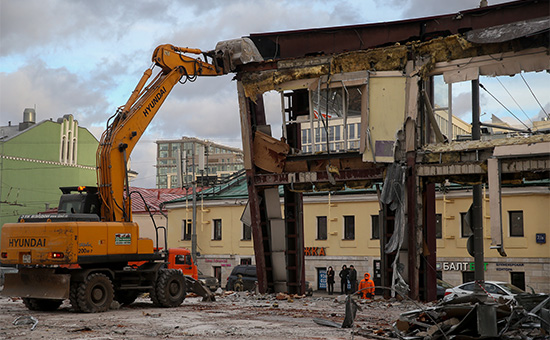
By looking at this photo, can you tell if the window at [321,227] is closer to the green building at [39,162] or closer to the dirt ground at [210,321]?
the dirt ground at [210,321]

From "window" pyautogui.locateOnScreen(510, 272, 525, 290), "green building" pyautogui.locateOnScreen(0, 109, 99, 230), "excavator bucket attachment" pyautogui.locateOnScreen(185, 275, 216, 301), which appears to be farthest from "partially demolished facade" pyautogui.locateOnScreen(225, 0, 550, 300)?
"green building" pyautogui.locateOnScreen(0, 109, 99, 230)

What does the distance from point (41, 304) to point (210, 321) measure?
20.0 feet

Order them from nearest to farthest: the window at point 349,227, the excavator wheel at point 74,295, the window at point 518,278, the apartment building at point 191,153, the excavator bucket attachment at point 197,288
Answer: the excavator wheel at point 74,295, the excavator bucket attachment at point 197,288, the window at point 518,278, the window at point 349,227, the apartment building at point 191,153

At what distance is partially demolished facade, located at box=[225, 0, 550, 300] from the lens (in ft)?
63.3

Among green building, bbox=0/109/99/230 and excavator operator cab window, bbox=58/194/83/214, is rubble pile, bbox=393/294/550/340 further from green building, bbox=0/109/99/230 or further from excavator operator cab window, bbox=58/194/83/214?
green building, bbox=0/109/99/230

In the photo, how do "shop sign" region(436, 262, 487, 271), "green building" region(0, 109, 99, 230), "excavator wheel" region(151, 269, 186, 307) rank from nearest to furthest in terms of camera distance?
"excavator wheel" region(151, 269, 186, 307) → "shop sign" region(436, 262, 487, 271) → "green building" region(0, 109, 99, 230)

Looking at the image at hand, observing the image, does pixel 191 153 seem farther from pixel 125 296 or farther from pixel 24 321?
pixel 24 321

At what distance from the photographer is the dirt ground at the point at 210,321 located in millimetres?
12906

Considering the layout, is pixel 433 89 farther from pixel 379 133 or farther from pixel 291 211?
pixel 291 211

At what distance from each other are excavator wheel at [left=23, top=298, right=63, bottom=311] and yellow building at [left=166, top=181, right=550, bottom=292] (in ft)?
72.4

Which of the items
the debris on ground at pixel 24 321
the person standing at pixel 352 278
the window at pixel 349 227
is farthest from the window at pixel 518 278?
the debris on ground at pixel 24 321

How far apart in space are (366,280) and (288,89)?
25.4 feet

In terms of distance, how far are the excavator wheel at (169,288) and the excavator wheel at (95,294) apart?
67.0 inches

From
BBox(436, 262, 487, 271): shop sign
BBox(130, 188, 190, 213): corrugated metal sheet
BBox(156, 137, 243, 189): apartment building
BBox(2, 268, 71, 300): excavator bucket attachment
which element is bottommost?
BBox(436, 262, 487, 271): shop sign
